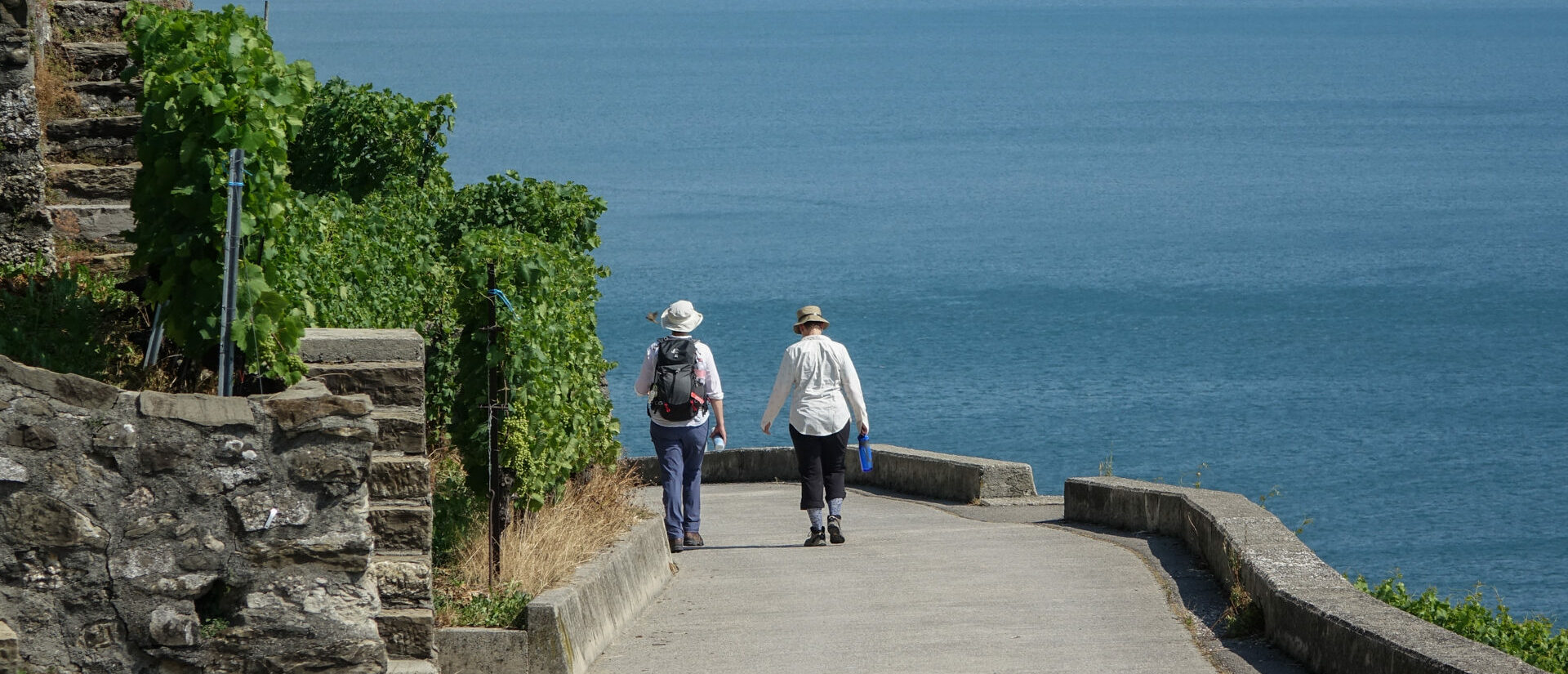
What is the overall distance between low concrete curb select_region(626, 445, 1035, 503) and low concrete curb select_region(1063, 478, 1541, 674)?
412 centimetres

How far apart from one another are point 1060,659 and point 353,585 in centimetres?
339

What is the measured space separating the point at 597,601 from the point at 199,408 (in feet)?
9.28

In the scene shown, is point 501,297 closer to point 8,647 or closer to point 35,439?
point 35,439

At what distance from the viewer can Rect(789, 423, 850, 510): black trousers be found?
1135cm

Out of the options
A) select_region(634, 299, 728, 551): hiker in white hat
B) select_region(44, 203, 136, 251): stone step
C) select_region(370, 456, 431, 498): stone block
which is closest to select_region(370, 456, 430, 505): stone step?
select_region(370, 456, 431, 498): stone block

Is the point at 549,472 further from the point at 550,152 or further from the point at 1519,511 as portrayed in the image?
the point at 550,152

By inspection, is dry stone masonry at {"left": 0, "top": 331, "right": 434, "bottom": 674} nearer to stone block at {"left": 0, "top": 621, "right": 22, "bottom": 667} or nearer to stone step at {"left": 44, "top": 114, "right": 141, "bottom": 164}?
stone block at {"left": 0, "top": 621, "right": 22, "bottom": 667}

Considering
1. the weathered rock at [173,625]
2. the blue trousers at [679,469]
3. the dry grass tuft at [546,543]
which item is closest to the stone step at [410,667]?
the dry grass tuft at [546,543]

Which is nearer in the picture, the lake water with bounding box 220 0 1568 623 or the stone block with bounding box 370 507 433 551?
the stone block with bounding box 370 507 433 551

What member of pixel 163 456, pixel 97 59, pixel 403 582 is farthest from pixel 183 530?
pixel 97 59

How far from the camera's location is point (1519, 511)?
199ft

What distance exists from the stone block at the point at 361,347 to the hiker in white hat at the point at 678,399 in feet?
12.5

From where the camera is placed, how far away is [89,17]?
13109 mm

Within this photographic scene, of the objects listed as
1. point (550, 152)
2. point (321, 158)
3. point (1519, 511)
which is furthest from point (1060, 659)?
point (550, 152)
